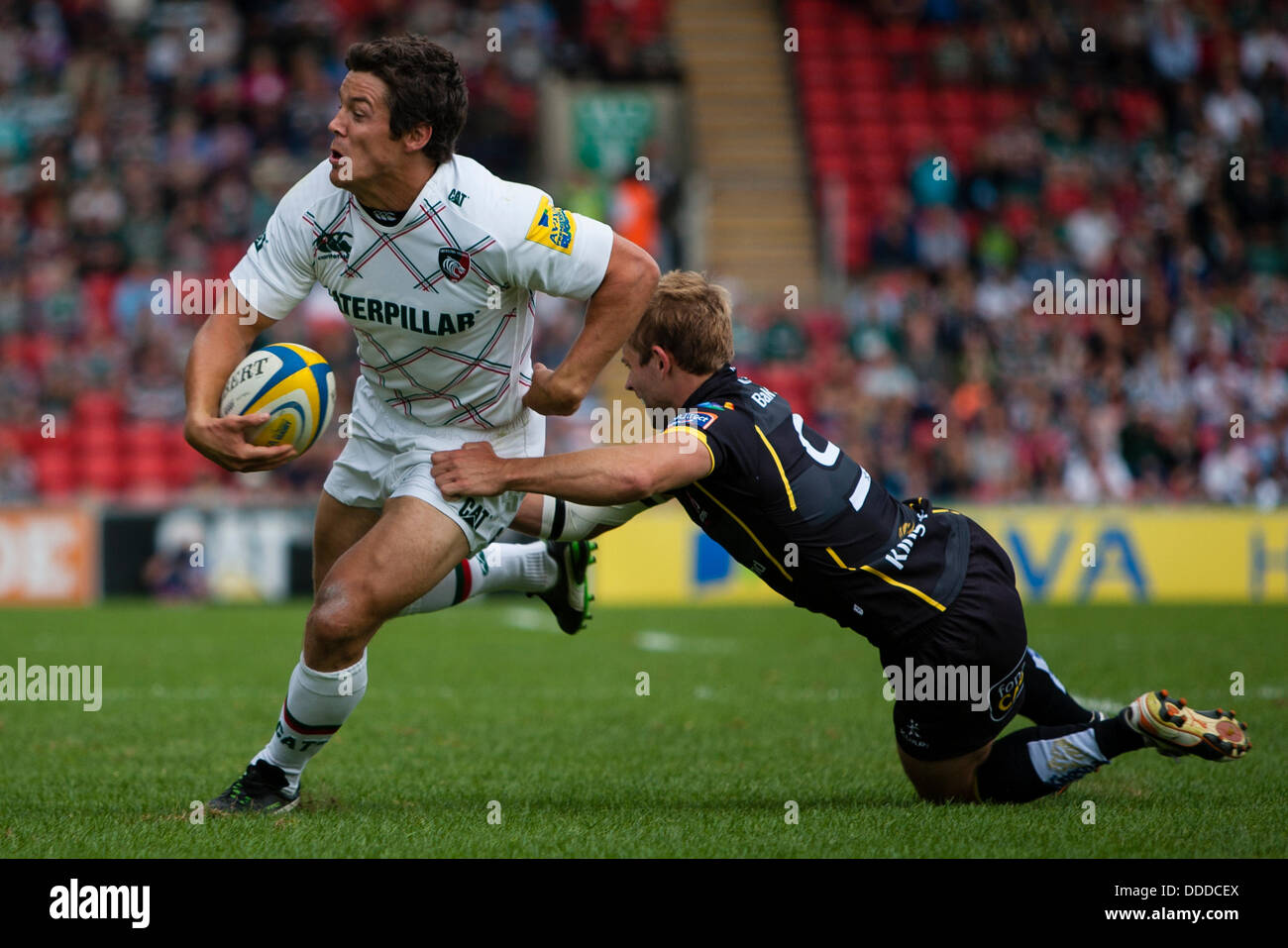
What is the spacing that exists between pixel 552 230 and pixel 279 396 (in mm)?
1023

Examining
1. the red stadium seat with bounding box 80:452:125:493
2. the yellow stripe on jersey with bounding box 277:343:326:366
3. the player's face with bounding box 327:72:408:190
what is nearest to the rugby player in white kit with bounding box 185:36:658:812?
the player's face with bounding box 327:72:408:190

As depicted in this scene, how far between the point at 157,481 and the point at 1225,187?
1371 centimetres

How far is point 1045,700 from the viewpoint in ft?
19.1

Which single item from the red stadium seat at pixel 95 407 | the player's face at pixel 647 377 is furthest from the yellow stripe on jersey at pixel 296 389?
the red stadium seat at pixel 95 407

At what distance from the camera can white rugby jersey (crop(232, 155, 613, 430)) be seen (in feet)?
16.5

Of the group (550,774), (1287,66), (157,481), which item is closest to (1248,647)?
(550,774)

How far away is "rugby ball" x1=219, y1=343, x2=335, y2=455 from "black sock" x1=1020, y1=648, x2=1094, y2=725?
2.73 metres

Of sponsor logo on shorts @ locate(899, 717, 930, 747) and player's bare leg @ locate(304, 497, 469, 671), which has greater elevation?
player's bare leg @ locate(304, 497, 469, 671)

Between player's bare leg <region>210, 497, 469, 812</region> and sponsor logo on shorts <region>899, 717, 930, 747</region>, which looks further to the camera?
sponsor logo on shorts <region>899, 717, 930, 747</region>

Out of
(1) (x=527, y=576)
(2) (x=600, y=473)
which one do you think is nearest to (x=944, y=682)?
(2) (x=600, y=473)

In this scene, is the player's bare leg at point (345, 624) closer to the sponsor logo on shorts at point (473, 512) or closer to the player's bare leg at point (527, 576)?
the sponsor logo on shorts at point (473, 512)

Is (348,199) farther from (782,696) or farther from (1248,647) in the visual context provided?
(1248,647)

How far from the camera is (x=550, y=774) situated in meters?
6.11

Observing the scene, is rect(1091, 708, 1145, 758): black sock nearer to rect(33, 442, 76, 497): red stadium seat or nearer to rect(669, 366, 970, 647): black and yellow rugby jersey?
rect(669, 366, 970, 647): black and yellow rugby jersey
